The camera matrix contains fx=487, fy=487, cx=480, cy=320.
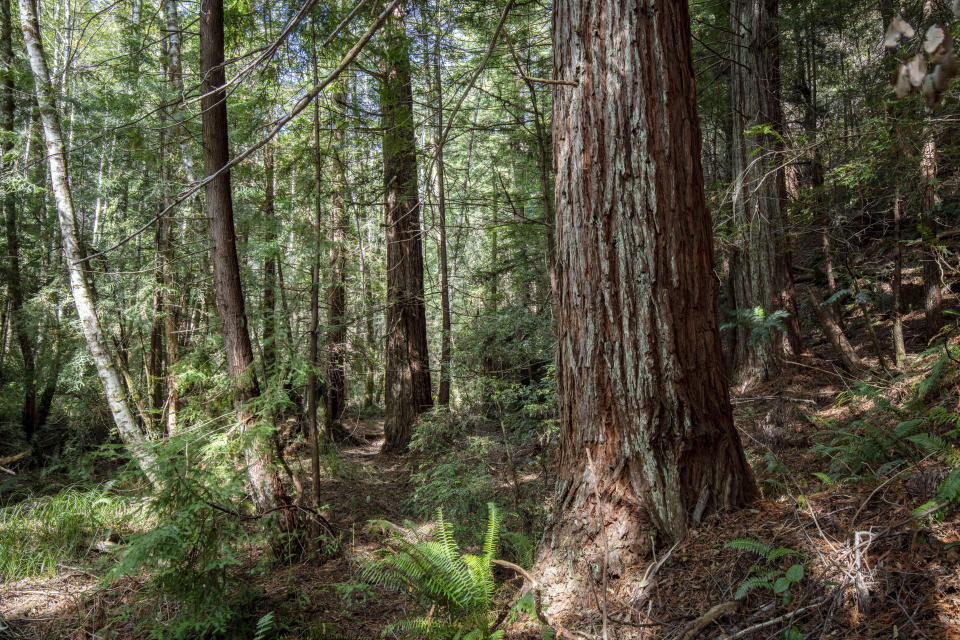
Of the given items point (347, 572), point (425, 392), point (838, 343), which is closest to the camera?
point (347, 572)

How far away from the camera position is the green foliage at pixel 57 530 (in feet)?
15.5

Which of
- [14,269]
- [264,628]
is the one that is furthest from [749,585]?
[14,269]

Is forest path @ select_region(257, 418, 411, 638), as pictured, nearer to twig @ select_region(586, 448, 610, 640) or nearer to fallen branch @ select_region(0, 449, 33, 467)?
twig @ select_region(586, 448, 610, 640)

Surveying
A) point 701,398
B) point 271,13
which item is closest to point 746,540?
point 701,398

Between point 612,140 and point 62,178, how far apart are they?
768cm

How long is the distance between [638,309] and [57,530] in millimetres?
6363

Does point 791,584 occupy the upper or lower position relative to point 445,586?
upper

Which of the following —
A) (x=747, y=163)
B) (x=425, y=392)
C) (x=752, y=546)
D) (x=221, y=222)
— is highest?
(x=747, y=163)

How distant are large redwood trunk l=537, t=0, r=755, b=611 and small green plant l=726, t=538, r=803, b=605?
309mm

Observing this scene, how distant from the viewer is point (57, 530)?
5168mm

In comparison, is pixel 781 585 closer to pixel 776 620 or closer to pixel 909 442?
pixel 776 620

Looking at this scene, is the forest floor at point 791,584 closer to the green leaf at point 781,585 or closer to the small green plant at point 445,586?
the green leaf at point 781,585

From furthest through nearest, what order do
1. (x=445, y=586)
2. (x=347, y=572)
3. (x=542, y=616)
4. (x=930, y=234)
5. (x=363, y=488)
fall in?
(x=363, y=488) < (x=347, y=572) < (x=930, y=234) < (x=445, y=586) < (x=542, y=616)

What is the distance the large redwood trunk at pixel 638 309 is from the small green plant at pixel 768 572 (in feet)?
1.01
